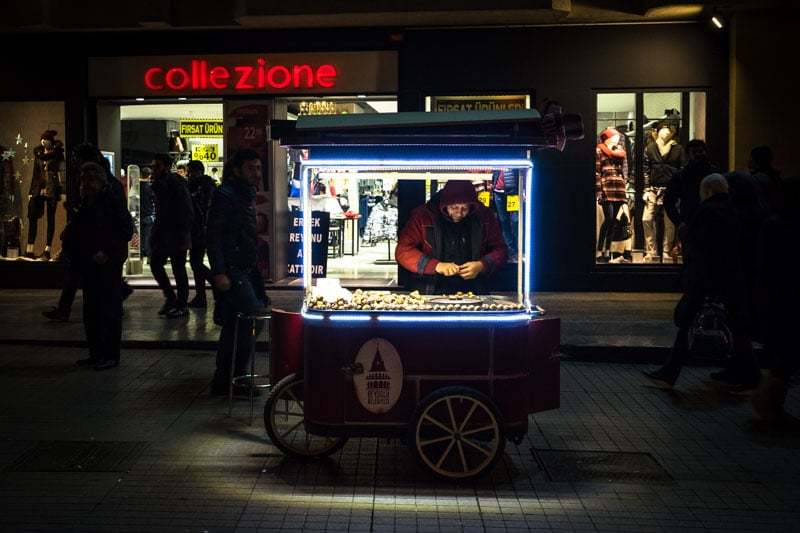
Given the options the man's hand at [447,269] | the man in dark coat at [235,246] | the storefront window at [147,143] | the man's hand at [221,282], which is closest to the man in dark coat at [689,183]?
the man's hand at [447,269]

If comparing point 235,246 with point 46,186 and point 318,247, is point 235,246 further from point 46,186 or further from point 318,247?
point 46,186

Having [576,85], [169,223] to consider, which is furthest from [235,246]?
[576,85]

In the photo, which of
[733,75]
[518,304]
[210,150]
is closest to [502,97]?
[733,75]

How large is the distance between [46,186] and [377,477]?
457 inches

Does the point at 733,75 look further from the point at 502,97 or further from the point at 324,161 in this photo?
the point at 324,161

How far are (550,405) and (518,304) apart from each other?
71 cm

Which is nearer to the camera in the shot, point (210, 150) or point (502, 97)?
point (502, 97)

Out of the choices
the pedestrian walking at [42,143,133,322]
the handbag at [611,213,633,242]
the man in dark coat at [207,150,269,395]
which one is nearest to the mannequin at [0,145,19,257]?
the pedestrian walking at [42,143,133,322]

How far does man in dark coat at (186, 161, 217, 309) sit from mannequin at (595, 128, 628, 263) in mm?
5754

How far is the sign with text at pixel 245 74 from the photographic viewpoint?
598 inches

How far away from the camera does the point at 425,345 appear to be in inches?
245

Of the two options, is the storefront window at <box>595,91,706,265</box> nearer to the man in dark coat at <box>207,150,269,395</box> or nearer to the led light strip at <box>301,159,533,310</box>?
Result: the man in dark coat at <box>207,150,269,395</box>

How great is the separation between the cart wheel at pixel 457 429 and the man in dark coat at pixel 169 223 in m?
7.28

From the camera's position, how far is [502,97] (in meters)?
15.1
